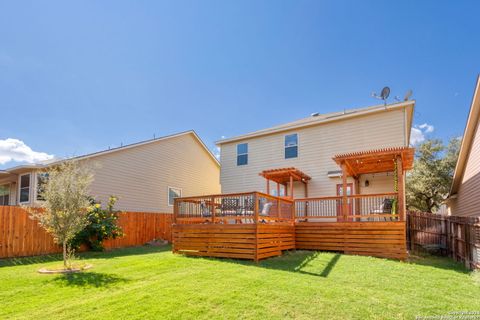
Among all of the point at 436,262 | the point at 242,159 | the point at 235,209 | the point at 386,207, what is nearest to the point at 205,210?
the point at 235,209

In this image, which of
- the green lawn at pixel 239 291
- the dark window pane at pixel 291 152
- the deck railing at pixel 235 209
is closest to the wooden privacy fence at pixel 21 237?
the green lawn at pixel 239 291

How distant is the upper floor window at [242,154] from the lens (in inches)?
607

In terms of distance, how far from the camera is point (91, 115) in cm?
1800

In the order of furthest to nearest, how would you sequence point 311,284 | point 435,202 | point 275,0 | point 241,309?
1. point 435,202
2. point 275,0
3. point 311,284
4. point 241,309

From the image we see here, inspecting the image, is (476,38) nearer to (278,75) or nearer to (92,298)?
(278,75)

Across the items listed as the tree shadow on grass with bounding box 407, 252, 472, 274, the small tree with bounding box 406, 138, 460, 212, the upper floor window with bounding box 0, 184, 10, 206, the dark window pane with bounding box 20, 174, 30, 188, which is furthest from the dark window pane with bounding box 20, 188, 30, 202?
the small tree with bounding box 406, 138, 460, 212

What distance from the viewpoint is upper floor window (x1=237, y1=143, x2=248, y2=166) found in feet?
50.6

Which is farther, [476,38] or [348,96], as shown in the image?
[348,96]

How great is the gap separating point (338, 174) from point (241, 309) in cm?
938

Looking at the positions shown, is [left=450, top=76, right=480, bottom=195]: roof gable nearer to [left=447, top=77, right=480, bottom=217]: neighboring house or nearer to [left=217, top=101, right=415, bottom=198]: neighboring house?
[left=447, top=77, right=480, bottom=217]: neighboring house

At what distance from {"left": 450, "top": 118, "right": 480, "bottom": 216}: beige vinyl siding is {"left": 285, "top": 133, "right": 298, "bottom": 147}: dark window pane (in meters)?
6.79

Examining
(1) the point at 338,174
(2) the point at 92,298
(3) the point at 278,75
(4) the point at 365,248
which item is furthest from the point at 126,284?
(3) the point at 278,75

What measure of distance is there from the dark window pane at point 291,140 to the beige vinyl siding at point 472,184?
6786mm

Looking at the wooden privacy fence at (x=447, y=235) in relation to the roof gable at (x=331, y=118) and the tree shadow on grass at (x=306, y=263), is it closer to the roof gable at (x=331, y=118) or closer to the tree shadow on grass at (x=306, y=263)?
the tree shadow on grass at (x=306, y=263)
